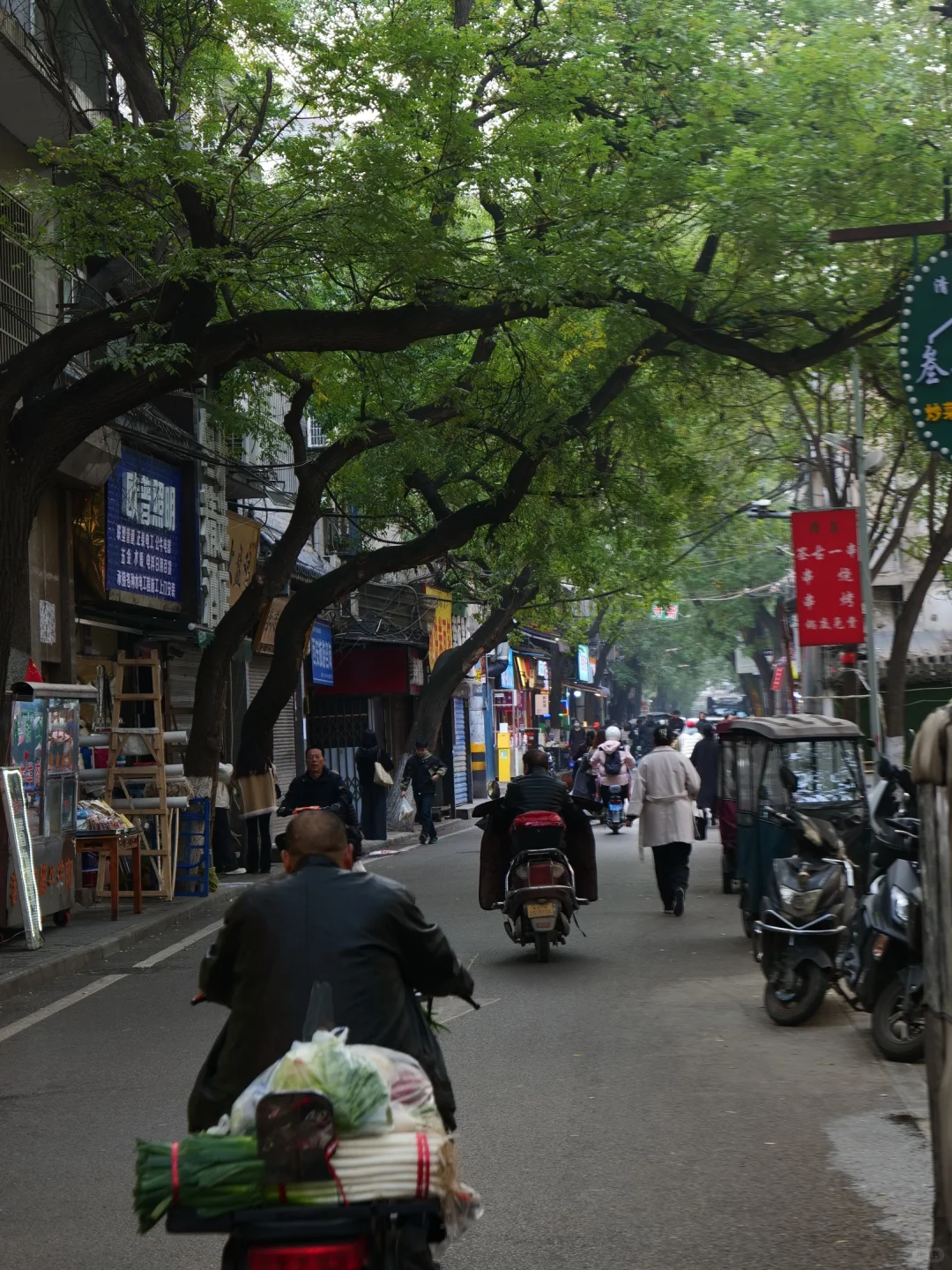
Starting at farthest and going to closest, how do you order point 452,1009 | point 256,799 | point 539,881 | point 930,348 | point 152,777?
point 256,799 < point 152,777 < point 539,881 < point 452,1009 < point 930,348

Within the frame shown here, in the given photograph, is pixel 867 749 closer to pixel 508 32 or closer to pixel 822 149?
pixel 822 149

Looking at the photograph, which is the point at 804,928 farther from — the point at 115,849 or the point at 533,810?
the point at 115,849

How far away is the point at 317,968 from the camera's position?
3.90m

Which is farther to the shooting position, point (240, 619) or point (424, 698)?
point (424, 698)

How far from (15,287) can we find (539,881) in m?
9.50

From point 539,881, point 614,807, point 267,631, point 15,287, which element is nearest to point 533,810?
point 539,881

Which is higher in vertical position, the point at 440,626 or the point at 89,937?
the point at 440,626

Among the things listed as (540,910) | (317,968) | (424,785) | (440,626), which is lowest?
(540,910)

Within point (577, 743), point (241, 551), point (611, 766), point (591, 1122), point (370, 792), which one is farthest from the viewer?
point (577, 743)

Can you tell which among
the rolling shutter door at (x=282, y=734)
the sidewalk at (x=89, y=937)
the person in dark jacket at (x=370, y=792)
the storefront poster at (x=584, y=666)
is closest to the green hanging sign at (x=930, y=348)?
the sidewalk at (x=89, y=937)

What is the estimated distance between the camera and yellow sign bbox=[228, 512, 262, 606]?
80.9ft

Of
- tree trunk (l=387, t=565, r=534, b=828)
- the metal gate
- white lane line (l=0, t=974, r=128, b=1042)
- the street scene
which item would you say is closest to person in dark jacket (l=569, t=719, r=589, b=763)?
tree trunk (l=387, t=565, r=534, b=828)

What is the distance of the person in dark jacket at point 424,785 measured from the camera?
91.3 ft

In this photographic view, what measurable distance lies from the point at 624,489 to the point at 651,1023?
13.4 meters
